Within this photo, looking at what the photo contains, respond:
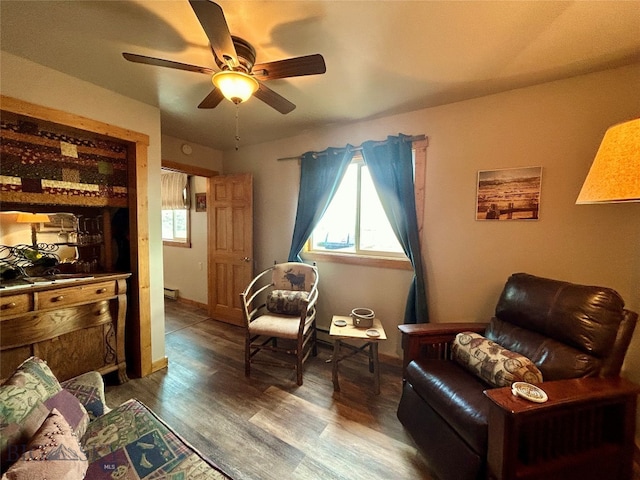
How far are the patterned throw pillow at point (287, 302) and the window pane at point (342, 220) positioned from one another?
0.72 m

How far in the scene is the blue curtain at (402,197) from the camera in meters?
2.37

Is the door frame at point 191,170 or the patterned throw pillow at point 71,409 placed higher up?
the door frame at point 191,170

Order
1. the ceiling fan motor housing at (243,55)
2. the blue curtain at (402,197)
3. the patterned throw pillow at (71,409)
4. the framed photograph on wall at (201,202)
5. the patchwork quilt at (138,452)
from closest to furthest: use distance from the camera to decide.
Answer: the patchwork quilt at (138,452), the patterned throw pillow at (71,409), the ceiling fan motor housing at (243,55), the blue curtain at (402,197), the framed photograph on wall at (201,202)

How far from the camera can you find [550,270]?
6.43 feet

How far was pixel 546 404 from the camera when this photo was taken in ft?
3.54

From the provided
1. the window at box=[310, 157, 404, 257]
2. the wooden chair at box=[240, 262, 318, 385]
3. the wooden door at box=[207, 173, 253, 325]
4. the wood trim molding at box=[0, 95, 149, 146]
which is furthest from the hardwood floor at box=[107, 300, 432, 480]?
the wood trim molding at box=[0, 95, 149, 146]

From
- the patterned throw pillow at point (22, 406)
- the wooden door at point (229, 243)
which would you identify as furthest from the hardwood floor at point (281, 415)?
the patterned throw pillow at point (22, 406)

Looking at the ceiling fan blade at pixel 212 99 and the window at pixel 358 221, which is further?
the window at pixel 358 221

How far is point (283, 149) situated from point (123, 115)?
1596 mm

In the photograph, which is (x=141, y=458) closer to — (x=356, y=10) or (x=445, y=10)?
(x=356, y=10)

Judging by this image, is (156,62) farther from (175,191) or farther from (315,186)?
(175,191)

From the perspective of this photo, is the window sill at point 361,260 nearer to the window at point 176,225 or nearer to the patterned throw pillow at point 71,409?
the patterned throw pillow at point 71,409

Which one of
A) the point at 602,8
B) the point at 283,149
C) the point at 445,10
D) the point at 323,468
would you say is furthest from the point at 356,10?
the point at 323,468

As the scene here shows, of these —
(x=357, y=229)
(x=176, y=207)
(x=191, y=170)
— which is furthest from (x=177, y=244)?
(x=357, y=229)
